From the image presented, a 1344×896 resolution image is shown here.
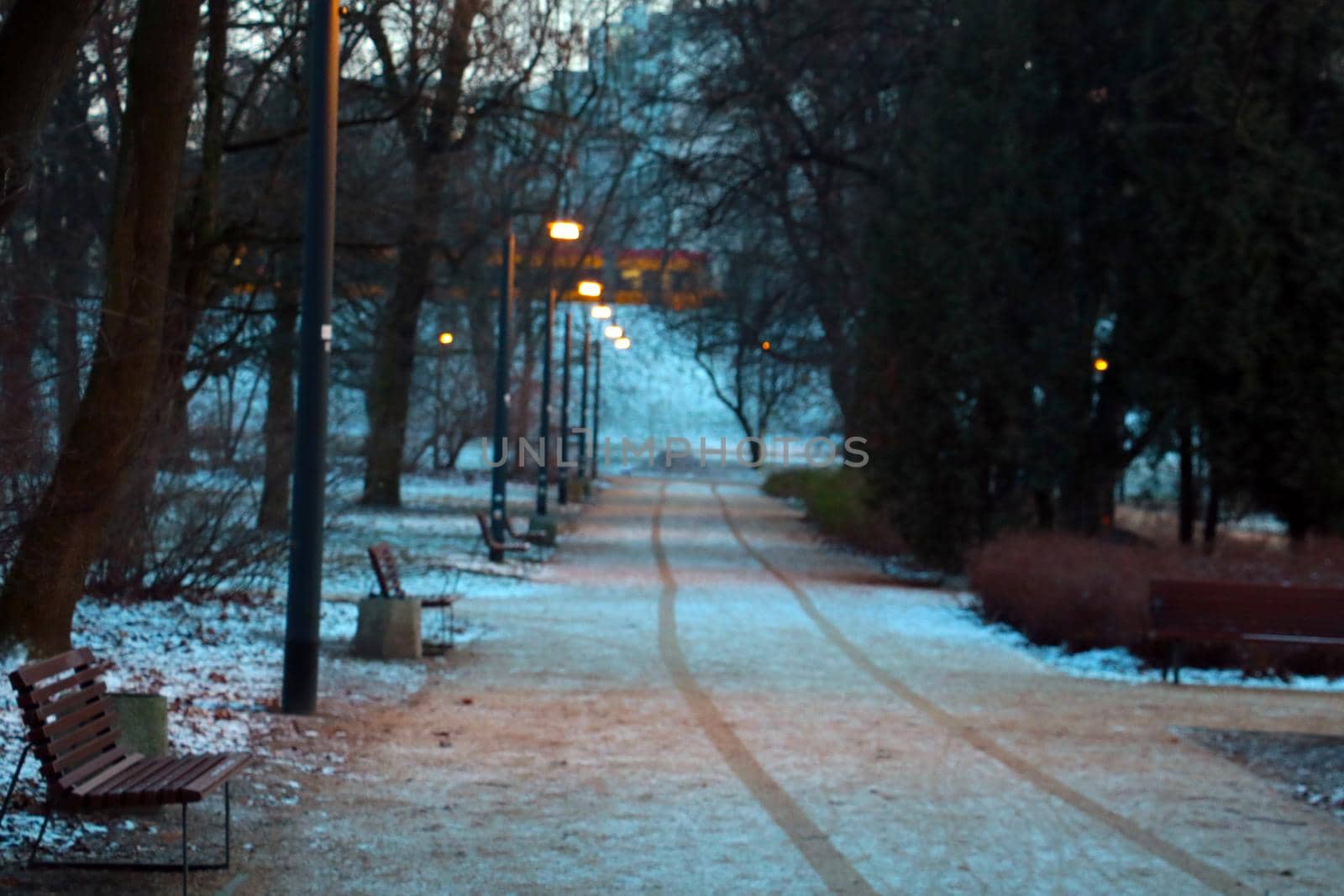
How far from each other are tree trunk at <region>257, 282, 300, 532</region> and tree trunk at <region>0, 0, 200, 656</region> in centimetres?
576

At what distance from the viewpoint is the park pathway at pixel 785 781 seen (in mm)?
7574

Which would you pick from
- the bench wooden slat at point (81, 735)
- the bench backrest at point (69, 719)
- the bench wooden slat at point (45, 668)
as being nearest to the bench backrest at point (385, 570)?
the bench wooden slat at point (81, 735)

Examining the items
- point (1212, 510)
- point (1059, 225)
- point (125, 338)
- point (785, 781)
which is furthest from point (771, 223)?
point (785, 781)

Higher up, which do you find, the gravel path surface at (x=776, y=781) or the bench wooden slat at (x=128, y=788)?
the bench wooden slat at (x=128, y=788)

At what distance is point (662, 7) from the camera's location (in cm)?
3150

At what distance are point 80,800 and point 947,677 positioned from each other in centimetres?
965

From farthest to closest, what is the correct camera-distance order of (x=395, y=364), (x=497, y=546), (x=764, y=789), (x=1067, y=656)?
(x=395, y=364), (x=497, y=546), (x=1067, y=656), (x=764, y=789)

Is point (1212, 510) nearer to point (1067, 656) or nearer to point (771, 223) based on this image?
point (1067, 656)

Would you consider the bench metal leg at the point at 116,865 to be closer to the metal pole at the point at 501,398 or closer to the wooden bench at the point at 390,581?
the wooden bench at the point at 390,581

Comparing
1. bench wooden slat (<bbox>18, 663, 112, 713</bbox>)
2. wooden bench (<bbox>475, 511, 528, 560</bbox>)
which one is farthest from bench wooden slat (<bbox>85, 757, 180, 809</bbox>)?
wooden bench (<bbox>475, 511, 528, 560</bbox>)

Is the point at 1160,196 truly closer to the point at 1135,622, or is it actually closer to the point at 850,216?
the point at 1135,622

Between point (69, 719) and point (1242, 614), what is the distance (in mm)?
11174

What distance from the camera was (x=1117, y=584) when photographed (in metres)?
17.2

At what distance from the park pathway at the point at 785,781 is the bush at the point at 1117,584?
1.05 metres
